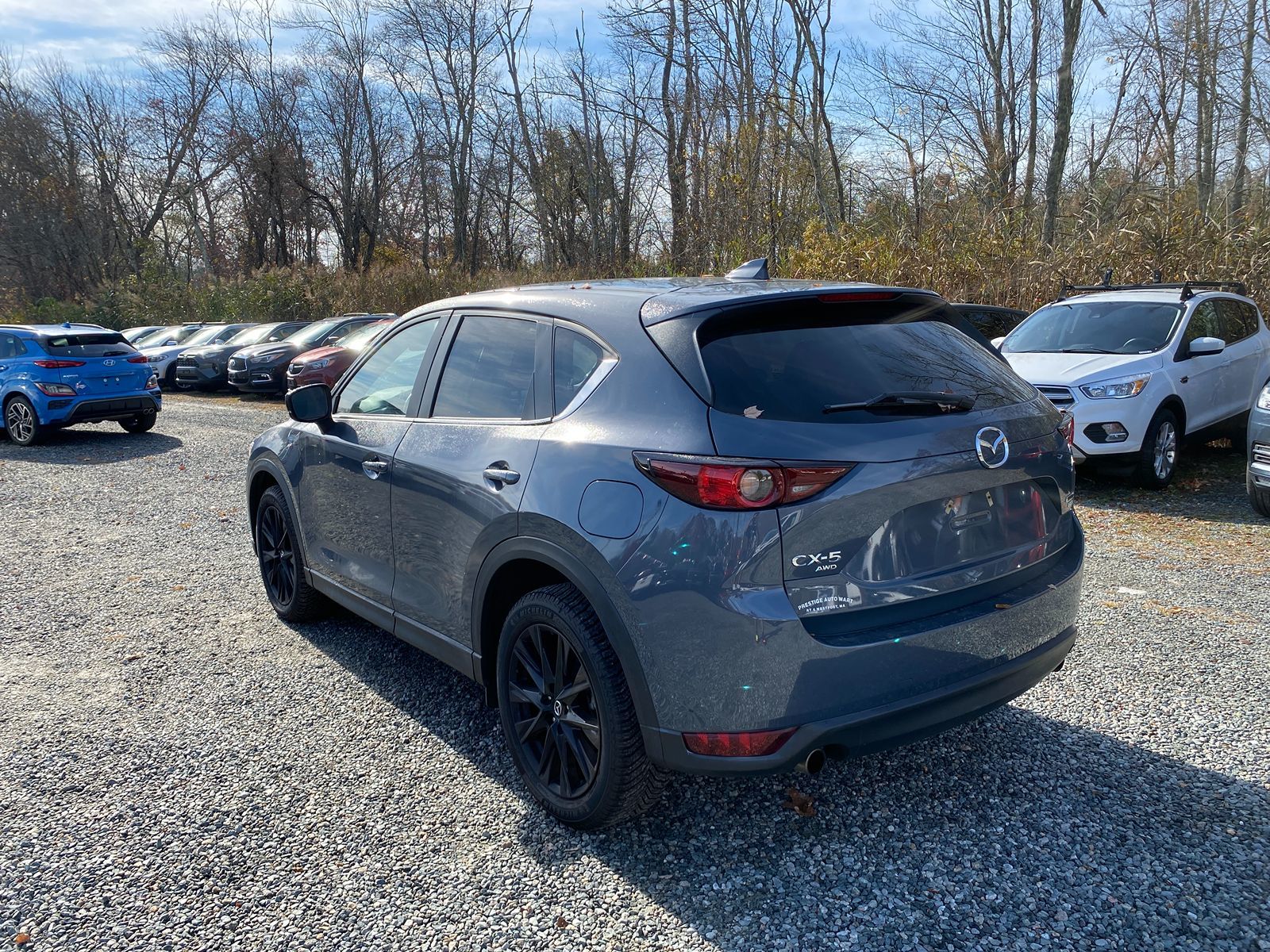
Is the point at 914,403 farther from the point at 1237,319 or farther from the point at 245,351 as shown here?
the point at 245,351

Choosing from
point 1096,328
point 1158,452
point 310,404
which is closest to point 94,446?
point 310,404

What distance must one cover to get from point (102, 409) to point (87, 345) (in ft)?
3.07

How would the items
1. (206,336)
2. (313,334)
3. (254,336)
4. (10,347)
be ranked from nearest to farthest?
(10,347) → (313,334) → (254,336) → (206,336)

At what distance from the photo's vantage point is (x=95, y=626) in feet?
17.5

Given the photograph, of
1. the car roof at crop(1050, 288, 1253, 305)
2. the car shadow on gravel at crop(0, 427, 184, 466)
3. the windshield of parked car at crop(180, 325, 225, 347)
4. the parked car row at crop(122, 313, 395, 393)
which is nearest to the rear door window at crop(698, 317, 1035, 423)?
the car roof at crop(1050, 288, 1253, 305)

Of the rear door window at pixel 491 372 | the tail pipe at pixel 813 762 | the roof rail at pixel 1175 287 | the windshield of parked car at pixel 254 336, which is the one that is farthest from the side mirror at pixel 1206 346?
the windshield of parked car at pixel 254 336

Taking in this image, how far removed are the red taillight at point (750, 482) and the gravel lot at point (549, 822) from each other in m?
1.16

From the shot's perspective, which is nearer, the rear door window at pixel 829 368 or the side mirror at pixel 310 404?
the rear door window at pixel 829 368

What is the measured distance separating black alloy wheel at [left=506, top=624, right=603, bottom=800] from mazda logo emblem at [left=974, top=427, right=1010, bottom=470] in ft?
4.50

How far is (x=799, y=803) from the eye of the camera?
320 cm

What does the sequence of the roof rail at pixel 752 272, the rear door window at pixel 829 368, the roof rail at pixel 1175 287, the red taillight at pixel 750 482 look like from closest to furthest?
the red taillight at pixel 750 482 → the rear door window at pixel 829 368 → the roof rail at pixel 752 272 → the roof rail at pixel 1175 287

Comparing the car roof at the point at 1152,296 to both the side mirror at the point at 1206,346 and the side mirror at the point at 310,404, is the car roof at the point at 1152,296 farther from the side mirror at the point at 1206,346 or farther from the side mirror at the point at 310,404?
the side mirror at the point at 310,404

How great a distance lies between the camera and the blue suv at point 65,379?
13.2 m

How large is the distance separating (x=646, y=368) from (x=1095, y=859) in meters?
2.00
